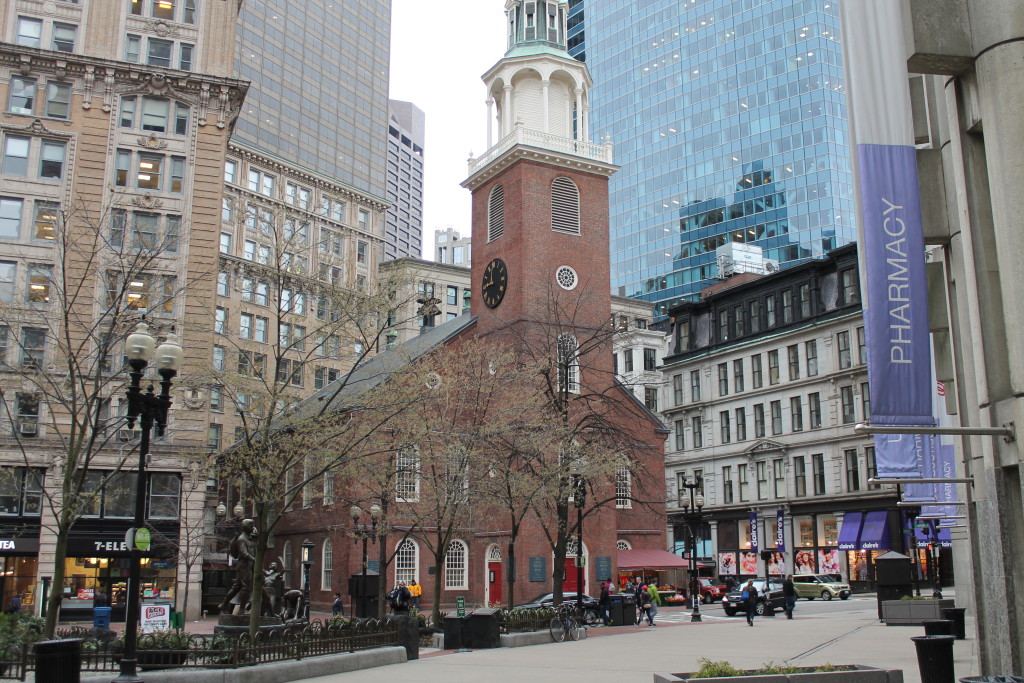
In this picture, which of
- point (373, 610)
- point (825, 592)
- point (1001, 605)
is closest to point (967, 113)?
point (1001, 605)

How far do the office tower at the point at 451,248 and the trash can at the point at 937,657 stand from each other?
549 ft

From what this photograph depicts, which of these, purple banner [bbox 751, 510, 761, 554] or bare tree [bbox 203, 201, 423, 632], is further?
purple banner [bbox 751, 510, 761, 554]

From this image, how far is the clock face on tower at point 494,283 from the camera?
4875 centimetres

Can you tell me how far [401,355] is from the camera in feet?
79.7

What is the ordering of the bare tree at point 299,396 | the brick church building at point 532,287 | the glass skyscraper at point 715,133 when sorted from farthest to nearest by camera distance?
the glass skyscraper at point 715,133 → the brick church building at point 532,287 → the bare tree at point 299,396

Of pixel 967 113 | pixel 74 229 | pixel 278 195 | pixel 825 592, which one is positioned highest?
pixel 278 195

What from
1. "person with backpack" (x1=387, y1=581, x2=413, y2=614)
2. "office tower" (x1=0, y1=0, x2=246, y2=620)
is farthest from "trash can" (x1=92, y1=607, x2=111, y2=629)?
"office tower" (x1=0, y1=0, x2=246, y2=620)

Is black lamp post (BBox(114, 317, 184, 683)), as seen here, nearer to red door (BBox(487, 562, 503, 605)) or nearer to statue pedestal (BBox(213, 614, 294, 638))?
statue pedestal (BBox(213, 614, 294, 638))

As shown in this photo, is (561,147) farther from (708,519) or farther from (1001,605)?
(1001,605)

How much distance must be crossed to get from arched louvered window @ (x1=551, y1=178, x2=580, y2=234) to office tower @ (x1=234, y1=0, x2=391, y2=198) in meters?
55.5

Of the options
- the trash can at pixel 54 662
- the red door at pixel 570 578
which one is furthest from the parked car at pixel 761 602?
the trash can at pixel 54 662

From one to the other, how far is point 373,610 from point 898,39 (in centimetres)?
3142

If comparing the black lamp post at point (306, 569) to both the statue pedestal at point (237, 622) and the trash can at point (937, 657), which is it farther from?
the trash can at point (937, 657)

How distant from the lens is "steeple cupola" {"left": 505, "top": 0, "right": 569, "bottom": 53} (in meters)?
51.9
